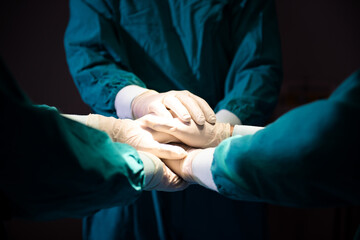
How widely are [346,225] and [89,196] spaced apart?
1607 millimetres

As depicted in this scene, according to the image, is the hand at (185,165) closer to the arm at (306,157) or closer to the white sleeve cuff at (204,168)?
the white sleeve cuff at (204,168)

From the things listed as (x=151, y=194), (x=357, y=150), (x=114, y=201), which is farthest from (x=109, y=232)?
(x=357, y=150)

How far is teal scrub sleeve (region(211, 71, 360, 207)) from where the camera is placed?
0.40 meters

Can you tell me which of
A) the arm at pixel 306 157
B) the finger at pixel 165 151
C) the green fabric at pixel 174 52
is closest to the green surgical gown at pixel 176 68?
the green fabric at pixel 174 52

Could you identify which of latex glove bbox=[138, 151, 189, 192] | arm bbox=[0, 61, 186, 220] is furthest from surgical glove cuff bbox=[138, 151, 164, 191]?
arm bbox=[0, 61, 186, 220]

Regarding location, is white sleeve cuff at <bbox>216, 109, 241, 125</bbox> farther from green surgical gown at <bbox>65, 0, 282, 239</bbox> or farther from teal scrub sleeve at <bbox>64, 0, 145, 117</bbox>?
teal scrub sleeve at <bbox>64, 0, 145, 117</bbox>

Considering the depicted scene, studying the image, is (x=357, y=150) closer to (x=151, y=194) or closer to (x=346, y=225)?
(x=151, y=194)

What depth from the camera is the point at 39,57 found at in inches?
44.1

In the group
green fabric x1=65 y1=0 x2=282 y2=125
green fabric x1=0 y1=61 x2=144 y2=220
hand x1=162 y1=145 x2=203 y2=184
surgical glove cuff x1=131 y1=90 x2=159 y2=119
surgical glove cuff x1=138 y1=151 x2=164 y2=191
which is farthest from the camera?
green fabric x1=65 y1=0 x2=282 y2=125

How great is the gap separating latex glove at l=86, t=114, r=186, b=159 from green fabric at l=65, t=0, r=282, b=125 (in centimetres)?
20

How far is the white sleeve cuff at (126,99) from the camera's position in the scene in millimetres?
908

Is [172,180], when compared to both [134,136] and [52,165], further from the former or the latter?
[52,165]

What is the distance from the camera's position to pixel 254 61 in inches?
42.0

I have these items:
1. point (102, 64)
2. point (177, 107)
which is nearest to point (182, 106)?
point (177, 107)
